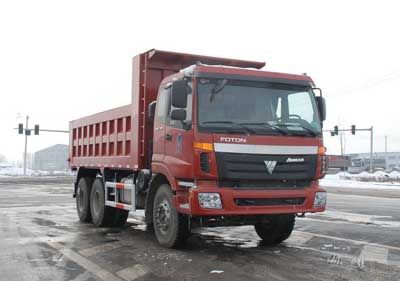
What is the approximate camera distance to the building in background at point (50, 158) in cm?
11349

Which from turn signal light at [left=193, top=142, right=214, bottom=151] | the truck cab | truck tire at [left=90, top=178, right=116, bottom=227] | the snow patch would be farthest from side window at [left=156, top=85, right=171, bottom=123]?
the snow patch

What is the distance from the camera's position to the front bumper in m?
7.97

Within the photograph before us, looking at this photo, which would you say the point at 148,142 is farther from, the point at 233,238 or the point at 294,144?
the point at 294,144

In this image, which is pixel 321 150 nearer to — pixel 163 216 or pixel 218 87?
pixel 218 87

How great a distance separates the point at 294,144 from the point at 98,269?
348cm

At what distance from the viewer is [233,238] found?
411 inches

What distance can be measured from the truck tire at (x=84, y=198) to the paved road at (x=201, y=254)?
22.4 inches

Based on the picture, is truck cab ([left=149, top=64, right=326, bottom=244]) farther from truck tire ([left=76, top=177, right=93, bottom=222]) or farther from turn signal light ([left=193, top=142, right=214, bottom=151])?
truck tire ([left=76, top=177, right=93, bottom=222])

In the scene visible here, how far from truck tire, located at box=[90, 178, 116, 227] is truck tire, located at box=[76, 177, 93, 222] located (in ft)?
0.95

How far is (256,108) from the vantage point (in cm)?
853

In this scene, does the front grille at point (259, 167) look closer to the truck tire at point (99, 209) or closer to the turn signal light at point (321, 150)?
the turn signal light at point (321, 150)

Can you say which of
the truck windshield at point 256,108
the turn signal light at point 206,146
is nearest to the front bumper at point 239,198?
the turn signal light at point 206,146

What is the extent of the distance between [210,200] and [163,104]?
7.23ft


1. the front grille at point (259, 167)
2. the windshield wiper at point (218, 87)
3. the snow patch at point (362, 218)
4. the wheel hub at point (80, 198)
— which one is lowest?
the snow patch at point (362, 218)
